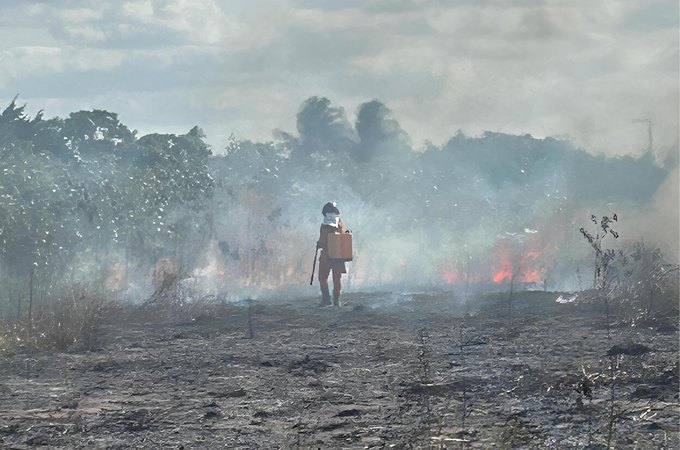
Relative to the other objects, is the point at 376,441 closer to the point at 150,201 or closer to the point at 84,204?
the point at 84,204

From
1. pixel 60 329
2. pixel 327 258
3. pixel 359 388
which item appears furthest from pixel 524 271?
pixel 359 388

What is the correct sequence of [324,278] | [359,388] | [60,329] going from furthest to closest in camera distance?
[324,278]
[60,329]
[359,388]

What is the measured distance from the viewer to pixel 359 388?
972 cm

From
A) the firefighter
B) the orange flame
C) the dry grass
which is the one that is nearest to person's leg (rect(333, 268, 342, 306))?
the firefighter

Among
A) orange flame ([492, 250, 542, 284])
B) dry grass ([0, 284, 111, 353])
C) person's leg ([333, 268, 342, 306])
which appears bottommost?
dry grass ([0, 284, 111, 353])

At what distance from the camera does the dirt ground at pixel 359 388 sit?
24.6ft

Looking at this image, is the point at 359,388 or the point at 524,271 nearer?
the point at 359,388

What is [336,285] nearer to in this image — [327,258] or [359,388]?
[327,258]

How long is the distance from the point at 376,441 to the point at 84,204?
17269 mm

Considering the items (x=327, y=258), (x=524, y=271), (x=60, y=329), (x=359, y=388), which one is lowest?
(x=359, y=388)

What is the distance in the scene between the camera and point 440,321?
15734mm

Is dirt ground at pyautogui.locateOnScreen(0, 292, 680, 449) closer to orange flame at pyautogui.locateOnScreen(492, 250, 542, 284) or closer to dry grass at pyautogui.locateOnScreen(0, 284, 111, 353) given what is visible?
dry grass at pyautogui.locateOnScreen(0, 284, 111, 353)

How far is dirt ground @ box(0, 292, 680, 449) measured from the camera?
24.6 feet

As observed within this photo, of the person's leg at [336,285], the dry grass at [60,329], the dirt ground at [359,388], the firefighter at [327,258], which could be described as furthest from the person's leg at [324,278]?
the dry grass at [60,329]
